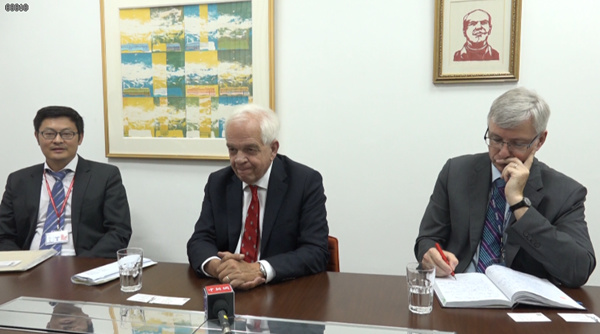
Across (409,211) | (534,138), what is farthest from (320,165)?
(534,138)

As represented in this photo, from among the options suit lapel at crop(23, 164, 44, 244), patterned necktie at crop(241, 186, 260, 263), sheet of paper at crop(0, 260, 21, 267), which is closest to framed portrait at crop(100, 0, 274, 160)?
suit lapel at crop(23, 164, 44, 244)

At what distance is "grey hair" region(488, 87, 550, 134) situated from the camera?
1701 mm

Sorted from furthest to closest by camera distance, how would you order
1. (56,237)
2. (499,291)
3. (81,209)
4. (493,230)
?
(81,209) → (56,237) → (493,230) → (499,291)

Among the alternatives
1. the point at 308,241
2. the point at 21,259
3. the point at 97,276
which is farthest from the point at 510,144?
the point at 21,259

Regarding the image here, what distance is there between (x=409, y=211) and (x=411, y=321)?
1.55m

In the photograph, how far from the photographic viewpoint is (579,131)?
2.55 metres

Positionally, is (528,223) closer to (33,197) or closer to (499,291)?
(499,291)

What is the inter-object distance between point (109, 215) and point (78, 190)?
0.22 meters

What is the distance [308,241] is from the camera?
193cm

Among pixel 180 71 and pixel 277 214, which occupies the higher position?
pixel 180 71

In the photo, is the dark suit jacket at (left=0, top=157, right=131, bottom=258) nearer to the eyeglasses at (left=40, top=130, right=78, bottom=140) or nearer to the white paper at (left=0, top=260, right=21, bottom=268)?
the eyeglasses at (left=40, top=130, right=78, bottom=140)

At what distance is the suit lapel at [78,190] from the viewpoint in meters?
2.61

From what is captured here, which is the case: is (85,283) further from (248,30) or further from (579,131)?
(579,131)

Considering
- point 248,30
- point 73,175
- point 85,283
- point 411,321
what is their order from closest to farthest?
1. point 411,321
2. point 85,283
3. point 73,175
4. point 248,30
